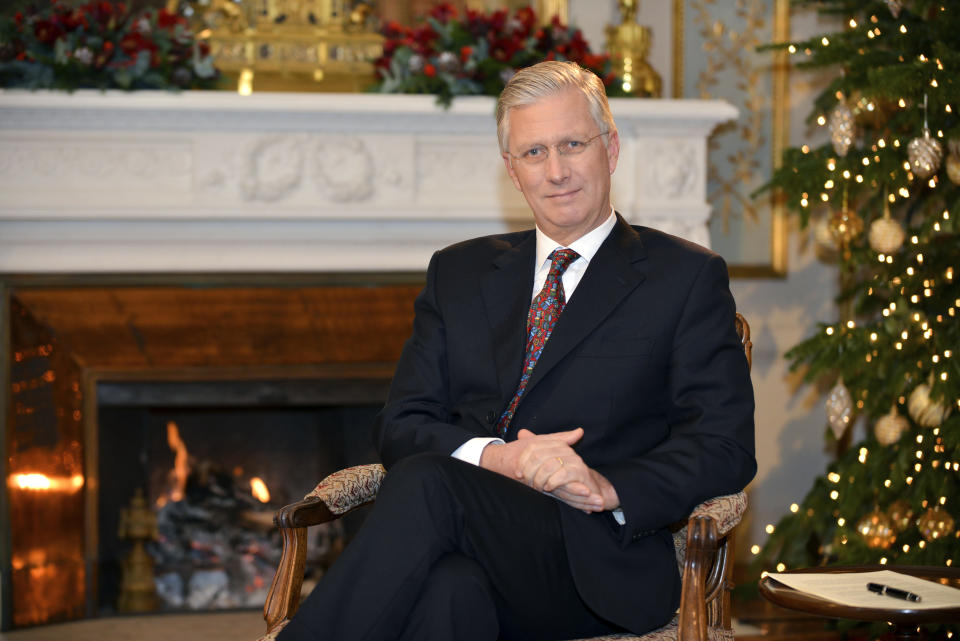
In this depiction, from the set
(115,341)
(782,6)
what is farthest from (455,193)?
(782,6)

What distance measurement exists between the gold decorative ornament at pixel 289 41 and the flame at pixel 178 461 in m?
1.31

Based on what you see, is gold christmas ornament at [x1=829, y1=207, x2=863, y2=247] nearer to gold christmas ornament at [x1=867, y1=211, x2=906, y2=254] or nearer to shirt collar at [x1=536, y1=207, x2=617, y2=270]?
gold christmas ornament at [x1=867, y1=211, x2=906, y2=254]

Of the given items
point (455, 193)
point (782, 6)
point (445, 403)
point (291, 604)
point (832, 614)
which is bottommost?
point (291, 604)

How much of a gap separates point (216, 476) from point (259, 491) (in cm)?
17

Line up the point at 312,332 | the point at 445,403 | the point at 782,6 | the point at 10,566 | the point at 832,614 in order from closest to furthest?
the point at 832,614 → the point at 445,403 → the point at 10,566 → the point at 312,332 → the point at 782,6

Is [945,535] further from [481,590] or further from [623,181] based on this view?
[481,590]

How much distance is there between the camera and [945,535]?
10.0ft

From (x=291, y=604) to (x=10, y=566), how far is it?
1948mm

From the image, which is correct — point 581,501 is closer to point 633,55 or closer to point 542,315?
point 542,315

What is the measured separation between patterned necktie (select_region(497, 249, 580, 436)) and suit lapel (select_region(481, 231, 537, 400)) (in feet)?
0.06

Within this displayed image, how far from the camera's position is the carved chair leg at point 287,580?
6.88ft

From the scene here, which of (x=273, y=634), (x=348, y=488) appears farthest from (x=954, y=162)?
(x=273, y=634)

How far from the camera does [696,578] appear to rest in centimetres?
186

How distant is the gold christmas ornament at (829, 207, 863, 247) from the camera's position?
11.7 ft
